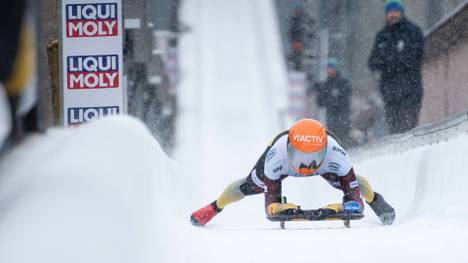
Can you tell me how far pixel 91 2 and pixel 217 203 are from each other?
2602 millimetres

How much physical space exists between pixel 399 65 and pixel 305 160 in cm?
319

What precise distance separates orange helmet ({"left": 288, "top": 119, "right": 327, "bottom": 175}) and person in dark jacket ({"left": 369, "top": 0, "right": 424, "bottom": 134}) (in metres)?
2.62

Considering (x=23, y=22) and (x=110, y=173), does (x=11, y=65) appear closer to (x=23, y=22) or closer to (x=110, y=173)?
(x=23, y=22)

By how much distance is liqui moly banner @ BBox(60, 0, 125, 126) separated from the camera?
7090 millimetres

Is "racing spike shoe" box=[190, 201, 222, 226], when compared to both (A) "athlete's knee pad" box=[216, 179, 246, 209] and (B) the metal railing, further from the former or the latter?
(B) the metal railing

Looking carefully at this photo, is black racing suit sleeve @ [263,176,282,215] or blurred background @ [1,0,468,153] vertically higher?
blurred background @ [1,0,468,153]

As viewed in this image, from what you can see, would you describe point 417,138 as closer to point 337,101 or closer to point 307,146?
point 307,146

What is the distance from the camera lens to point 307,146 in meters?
4.74

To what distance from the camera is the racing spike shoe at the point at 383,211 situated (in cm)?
493

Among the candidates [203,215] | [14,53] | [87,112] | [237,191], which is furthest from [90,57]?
[14,53]

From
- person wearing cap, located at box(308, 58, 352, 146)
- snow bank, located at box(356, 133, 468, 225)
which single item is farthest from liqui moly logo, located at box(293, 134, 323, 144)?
person wearing cap, located at box(308, 58, 352, 146)

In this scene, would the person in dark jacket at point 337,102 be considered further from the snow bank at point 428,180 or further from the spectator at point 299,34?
the spectator at point 299,34

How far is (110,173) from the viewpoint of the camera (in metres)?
2.26

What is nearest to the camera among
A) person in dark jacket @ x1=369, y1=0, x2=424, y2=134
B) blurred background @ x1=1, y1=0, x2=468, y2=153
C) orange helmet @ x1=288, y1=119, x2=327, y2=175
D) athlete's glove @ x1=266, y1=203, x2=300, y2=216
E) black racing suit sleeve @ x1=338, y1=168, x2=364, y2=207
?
blurred background @ x1=1, y1=0, x2=468, y2=153
